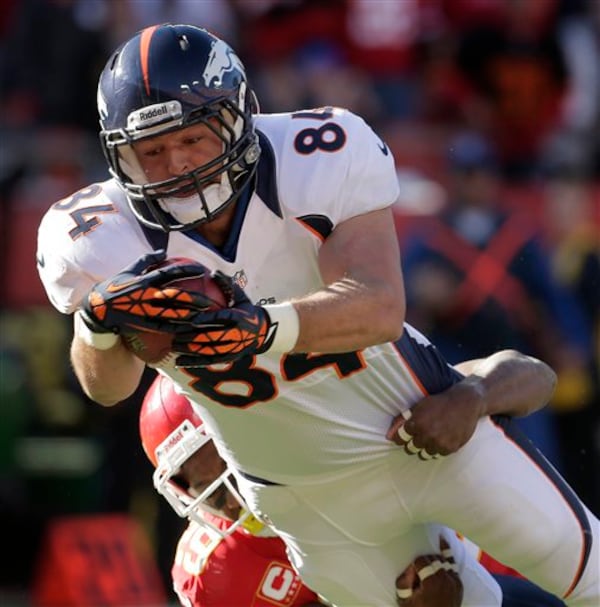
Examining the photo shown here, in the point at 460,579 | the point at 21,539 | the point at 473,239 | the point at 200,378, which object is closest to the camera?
the point at 200,378

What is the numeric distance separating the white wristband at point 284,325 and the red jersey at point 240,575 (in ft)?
4.11

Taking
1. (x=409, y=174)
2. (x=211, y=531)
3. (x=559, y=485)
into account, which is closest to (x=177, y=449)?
(x=211, y=531)

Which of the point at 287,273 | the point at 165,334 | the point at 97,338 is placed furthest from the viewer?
the point at 287,273

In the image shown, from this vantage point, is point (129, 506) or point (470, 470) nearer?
point (470, 470)

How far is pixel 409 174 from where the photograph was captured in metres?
8.38

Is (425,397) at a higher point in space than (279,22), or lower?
higher

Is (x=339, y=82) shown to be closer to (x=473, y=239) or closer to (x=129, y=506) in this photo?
(x=473, y=239)

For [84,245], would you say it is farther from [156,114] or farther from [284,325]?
[284,325]

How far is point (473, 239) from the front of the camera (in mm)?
6988

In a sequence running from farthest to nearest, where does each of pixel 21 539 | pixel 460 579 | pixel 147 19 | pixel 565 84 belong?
pixel 565 84 → pixel 147 19 → pixel 21 539 → pixel 460 579

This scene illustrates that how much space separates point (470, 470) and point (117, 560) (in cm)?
344

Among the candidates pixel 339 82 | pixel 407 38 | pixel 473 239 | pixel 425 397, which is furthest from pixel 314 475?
pixel 407 38

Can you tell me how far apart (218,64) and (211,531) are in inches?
55.4

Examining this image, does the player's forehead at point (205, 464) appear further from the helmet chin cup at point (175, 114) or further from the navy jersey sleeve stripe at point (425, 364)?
the helmet chin cup at point (175, 114)
